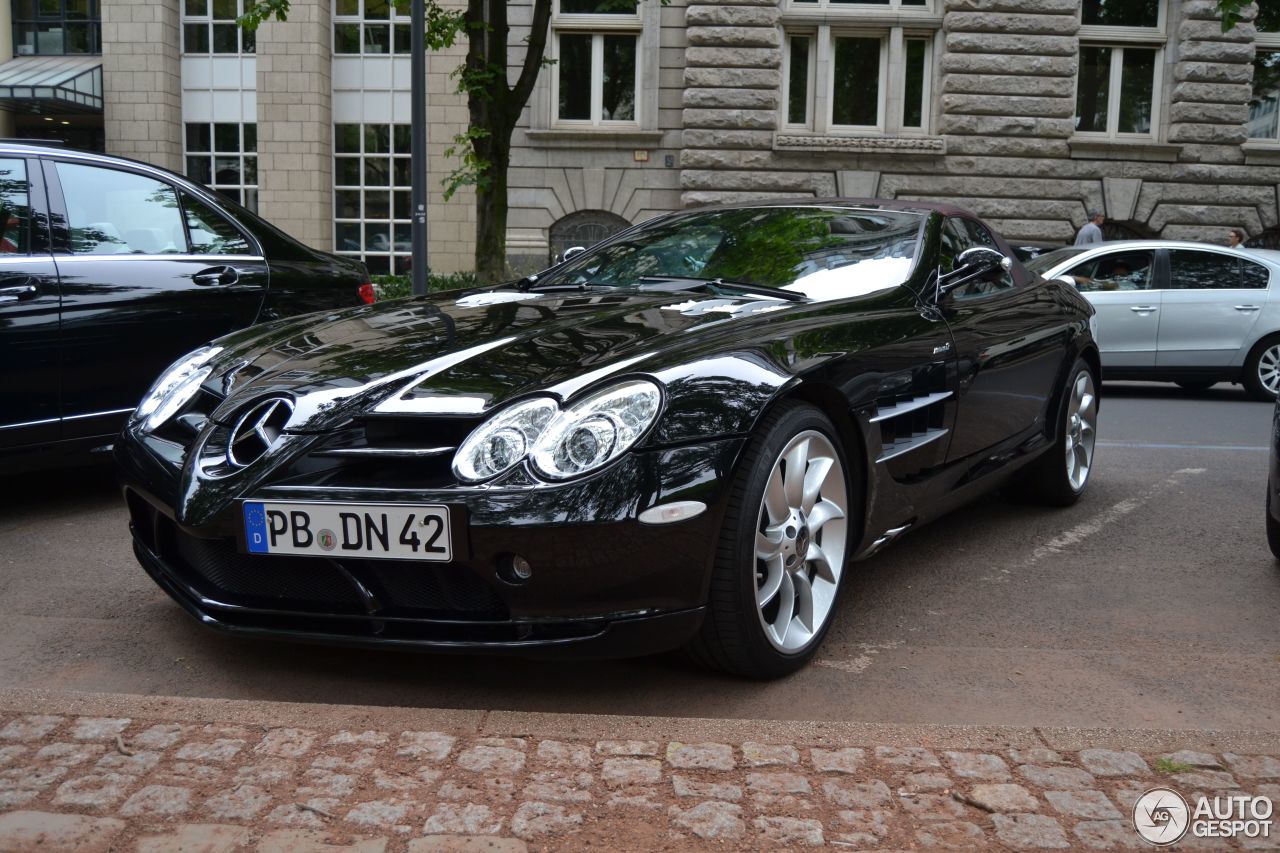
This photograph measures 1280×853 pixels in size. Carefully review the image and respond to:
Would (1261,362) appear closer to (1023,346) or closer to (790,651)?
(1023,346)

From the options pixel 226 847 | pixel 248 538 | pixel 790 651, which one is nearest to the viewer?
pixel 226 847

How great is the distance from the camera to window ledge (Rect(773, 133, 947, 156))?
19609 millimetres

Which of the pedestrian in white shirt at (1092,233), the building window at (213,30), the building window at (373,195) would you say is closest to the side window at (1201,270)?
the pedestrian in white shirt at (1092,233)

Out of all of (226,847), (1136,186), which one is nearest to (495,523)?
(226,847)

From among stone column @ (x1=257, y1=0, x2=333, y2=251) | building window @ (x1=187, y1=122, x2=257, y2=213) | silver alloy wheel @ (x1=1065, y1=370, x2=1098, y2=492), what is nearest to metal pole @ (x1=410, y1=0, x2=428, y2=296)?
silver alloy wheel @ (x1=1065, y1=370, x2=1098, y2=492)

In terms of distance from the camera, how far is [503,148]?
43.5 ft

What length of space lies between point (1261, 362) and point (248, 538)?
10962 mm

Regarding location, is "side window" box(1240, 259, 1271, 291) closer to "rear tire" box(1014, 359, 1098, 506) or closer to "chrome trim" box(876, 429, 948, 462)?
"rear tire" box(1014, 359, 1098, 506)

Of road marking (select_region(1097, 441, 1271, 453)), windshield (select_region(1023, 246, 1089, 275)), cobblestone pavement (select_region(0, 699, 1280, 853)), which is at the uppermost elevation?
windshield (select_region(1023, 246, 1089, 275))

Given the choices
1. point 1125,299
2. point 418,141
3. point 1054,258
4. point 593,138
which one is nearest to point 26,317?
point 418,141

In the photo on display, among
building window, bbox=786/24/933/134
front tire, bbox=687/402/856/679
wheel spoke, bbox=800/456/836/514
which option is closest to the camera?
front tire, bbox=687/402/856/679

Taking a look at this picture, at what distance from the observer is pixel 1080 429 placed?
5781mm

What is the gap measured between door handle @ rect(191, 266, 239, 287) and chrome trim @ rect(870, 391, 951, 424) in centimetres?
334

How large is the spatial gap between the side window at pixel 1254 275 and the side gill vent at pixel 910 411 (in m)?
8.98
